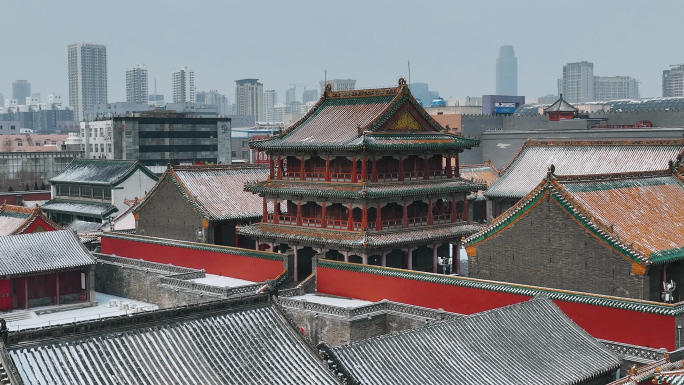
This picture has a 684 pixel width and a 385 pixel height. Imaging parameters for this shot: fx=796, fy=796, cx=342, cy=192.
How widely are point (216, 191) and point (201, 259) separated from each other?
5728 millimetres

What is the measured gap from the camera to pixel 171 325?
21656 millimetres

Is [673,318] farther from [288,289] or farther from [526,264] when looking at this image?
[288,289]

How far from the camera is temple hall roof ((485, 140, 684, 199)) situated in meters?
49.2

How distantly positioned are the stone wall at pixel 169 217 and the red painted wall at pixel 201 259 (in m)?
1.49

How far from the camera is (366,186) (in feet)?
140

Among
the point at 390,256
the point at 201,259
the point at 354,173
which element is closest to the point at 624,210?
the point at 390,256

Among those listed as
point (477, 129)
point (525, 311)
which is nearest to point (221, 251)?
point (525, 311)

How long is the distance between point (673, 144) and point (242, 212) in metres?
27.5

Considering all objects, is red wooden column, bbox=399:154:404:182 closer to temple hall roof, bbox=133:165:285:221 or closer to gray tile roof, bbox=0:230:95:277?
temple hall roof, bbox=133:165:285:221

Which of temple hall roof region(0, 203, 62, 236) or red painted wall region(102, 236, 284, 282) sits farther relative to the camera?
temple hall roof region(0, 203, 62, 236)

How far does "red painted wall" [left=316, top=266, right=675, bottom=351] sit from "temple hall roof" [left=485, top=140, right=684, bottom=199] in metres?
18.4

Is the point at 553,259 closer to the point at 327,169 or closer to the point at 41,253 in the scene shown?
the point at 327,169

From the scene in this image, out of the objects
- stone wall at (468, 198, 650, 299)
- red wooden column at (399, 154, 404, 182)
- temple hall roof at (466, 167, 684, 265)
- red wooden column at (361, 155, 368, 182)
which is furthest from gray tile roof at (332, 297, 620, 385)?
red wooden column at (399, 154, 404, 182)

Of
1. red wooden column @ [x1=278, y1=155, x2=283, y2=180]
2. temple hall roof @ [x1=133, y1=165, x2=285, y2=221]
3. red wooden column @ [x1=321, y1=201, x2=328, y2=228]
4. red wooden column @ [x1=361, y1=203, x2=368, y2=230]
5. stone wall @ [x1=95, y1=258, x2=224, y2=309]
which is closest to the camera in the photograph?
red wooden column @ [x1=361, y1=203, x2=368, y2=230]
